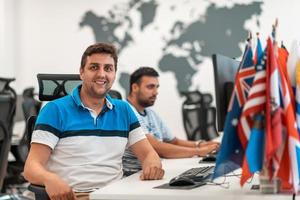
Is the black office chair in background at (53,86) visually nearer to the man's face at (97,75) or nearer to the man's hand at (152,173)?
the man's face at (97,75)

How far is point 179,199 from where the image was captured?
150cm

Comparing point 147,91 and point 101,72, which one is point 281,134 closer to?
point 101,72

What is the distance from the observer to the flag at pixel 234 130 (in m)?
1.46

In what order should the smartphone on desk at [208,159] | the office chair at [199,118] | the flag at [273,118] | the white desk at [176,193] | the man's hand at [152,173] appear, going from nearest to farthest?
1. the flag at [273,118]
2. the white desk at [176,193]
3. the man's hand at [152,173]
4. the smartphone on desk at [208,159]
5. the office chair at [199,118]

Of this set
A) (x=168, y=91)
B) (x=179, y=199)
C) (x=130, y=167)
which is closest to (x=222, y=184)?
(x=179, y=199)

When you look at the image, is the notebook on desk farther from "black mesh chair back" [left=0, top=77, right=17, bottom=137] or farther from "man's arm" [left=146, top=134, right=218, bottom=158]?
"black mesh chair back" [left=0, top=77, right=17, bottom=137]

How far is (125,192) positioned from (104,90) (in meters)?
0.63

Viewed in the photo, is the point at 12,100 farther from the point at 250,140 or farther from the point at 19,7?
the point at 19,7

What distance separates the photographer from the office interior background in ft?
18.9

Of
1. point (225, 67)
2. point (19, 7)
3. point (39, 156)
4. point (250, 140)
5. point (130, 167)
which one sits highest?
point (19, 7)

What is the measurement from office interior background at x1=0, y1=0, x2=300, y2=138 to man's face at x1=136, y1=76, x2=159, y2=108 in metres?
2.55

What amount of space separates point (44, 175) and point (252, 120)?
2.69 feet

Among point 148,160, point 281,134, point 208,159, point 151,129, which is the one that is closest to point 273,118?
point 281,134

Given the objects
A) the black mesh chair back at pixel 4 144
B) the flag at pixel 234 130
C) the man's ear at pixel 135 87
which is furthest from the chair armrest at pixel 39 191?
the man's ear at pixel 135 87
